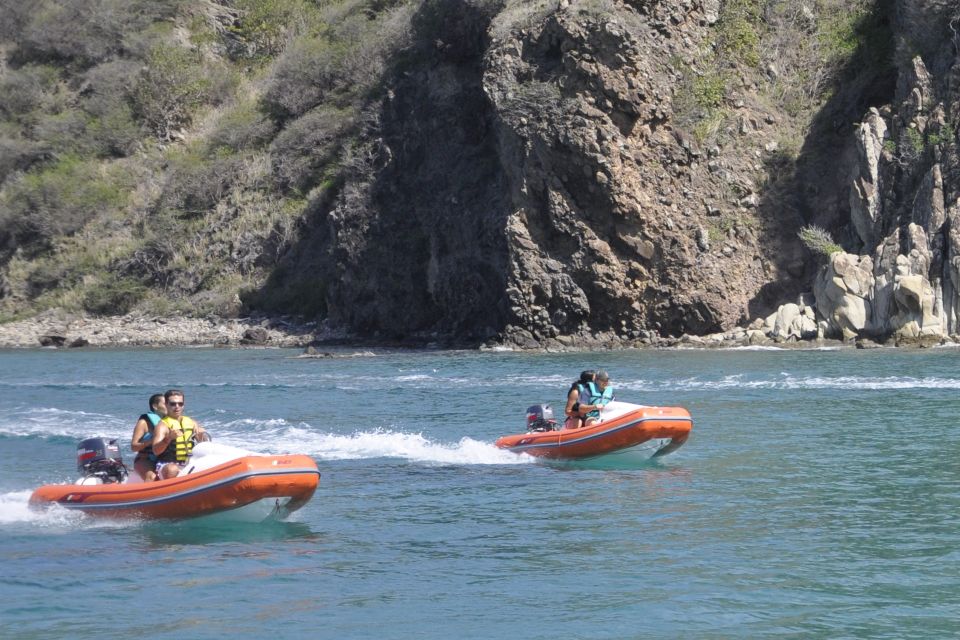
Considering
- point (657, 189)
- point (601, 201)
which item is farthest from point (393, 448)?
point (657, 189)

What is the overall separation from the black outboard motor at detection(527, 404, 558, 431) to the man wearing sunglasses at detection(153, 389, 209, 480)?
6.57m

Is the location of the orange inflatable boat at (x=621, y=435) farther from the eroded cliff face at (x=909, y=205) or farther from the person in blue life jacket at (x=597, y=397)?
the eroded cliff face at (x=909, y=205)

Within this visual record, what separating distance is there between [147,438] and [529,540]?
4.48 m

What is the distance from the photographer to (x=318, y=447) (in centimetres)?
1928

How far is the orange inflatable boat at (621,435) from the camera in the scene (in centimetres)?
1619

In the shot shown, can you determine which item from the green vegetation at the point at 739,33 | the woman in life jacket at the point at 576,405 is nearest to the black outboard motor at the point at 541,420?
the woman in life jacket at the point at 576,405

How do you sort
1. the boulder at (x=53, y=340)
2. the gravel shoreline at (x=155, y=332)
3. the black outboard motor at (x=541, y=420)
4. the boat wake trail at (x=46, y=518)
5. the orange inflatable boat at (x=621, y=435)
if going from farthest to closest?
the boulder at (x=53, y=340)
the gravel shoreline at (x=155, y=332)
the black outboard motor at (x=541, y=420)
the orange inflatable boat at (x=621, y=435)
the boat wake trail at (x=46, y=518)

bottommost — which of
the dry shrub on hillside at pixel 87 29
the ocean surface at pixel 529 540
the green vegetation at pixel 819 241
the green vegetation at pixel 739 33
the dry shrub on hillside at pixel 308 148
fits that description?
the ocean surface at pixel 529 540

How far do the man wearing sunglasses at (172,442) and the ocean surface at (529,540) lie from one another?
661mm

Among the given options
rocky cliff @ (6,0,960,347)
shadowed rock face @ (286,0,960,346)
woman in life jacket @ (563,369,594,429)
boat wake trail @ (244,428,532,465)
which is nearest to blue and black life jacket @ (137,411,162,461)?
boat wake trail @ (244,428,532,465)

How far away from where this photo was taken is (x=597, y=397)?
17.0 meters

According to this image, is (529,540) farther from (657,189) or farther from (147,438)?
(657,189)

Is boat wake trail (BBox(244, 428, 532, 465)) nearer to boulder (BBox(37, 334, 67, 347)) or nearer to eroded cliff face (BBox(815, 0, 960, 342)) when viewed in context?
eroded cliff face (BBox(815, 0, 960, 342))

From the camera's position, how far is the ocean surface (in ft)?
29.1
